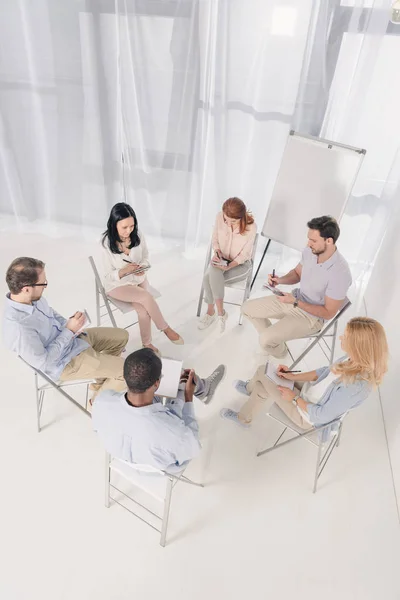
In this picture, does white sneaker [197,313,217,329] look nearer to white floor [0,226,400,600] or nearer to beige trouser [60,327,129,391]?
white floor [0,226,400,600]

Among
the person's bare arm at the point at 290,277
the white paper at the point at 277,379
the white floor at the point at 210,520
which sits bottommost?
the white floor at the point at 210,520

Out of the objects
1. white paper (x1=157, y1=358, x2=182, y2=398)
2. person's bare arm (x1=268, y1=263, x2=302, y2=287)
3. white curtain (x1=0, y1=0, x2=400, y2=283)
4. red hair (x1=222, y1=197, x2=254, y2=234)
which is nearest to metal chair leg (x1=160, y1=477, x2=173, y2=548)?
white paper (x1=157, y1=358, x2=182, y2=398)

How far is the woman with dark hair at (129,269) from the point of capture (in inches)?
118

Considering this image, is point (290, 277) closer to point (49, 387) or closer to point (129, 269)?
point (129, 269)

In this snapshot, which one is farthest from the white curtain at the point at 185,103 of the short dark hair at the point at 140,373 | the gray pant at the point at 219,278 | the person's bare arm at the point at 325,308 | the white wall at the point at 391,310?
the short dark hair at the point at 140,373

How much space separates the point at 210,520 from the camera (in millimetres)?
2455

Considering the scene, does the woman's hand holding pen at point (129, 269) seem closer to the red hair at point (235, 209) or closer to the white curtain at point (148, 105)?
the red hair at point (235, 209)

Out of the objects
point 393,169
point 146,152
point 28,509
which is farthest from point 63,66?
point 28,509

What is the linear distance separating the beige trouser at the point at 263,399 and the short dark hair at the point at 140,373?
0.89 m

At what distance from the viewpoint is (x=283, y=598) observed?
221 centimetres

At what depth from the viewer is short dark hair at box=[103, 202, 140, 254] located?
2.89 m

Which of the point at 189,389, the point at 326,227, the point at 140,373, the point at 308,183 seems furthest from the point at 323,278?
the point at 140,373

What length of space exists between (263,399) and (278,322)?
0.62 metres

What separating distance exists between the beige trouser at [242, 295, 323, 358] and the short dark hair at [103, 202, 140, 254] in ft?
2.96
